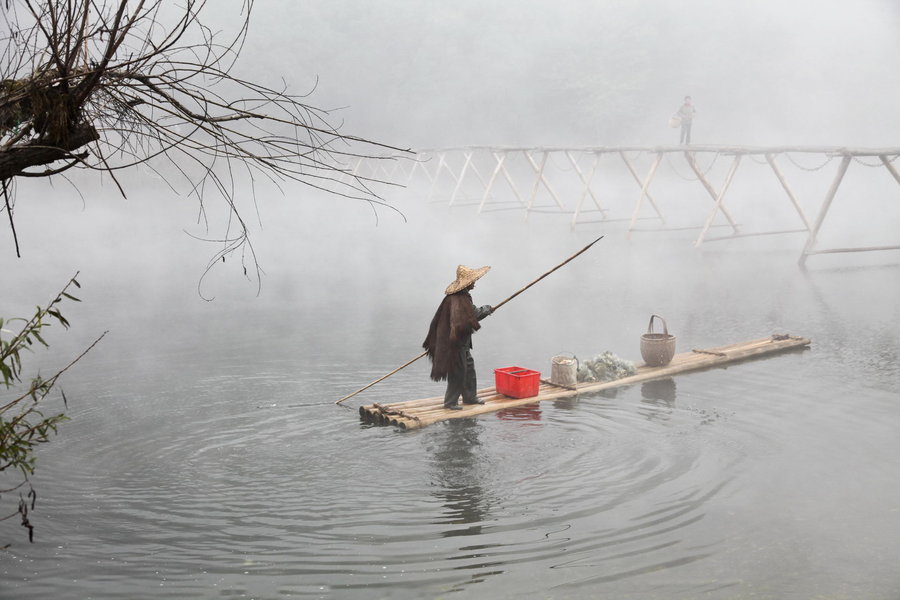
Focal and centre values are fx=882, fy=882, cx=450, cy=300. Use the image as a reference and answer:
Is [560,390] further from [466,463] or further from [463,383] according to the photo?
[466,463]

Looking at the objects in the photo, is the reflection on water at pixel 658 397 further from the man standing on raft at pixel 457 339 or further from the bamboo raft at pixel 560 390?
the man standing on raft at pixel 457 339

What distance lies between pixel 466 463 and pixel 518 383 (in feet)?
5.77

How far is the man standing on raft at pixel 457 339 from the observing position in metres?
8.23

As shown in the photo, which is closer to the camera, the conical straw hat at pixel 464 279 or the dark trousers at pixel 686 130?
the conical straw hat at pixel 464 279


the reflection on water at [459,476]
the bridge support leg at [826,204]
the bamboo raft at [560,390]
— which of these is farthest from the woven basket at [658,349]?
the bridge support leg at [826,204]

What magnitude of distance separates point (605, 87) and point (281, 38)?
20.5 metres

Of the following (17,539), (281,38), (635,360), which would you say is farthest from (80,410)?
(281,38)

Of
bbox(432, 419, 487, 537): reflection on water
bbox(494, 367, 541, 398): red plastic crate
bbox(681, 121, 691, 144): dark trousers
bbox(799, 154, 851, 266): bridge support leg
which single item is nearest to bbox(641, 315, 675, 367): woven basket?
bbox(494, 367, 541, 398): red plastic crate

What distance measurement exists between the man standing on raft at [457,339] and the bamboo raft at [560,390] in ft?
0.62

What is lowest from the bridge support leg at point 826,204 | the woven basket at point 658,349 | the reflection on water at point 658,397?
the reflection on water at point 658,397

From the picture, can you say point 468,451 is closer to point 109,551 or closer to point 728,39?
point 109,551

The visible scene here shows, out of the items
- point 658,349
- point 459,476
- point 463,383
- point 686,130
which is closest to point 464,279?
point 463,383

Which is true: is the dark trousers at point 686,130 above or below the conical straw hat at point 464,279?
above

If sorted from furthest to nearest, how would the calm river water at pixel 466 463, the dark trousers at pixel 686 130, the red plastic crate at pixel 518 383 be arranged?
the dark trousers at pixel 686 130 < the red plastic crate at pixel 518 383 < the calm river water at pixel 466 463
